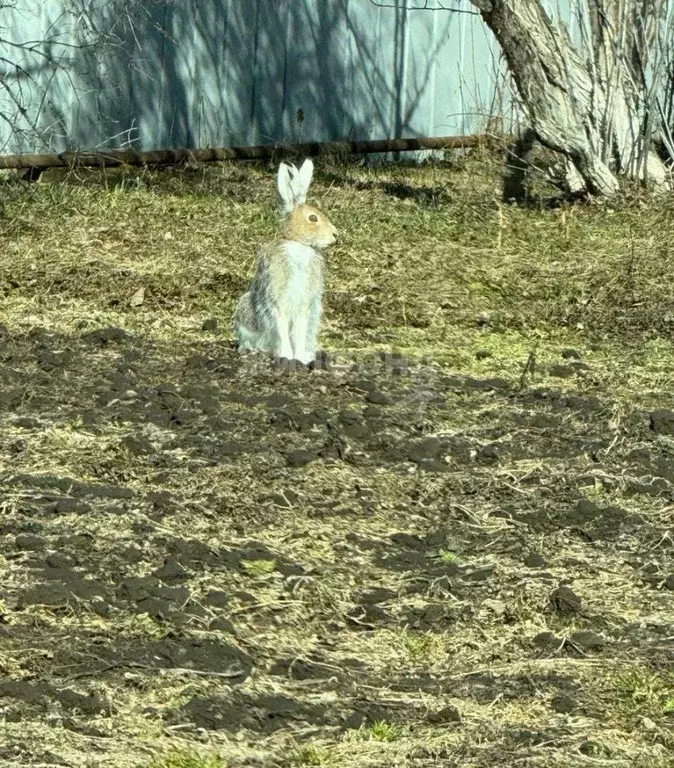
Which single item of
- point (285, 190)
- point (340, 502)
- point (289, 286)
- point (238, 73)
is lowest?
point (340, 502)

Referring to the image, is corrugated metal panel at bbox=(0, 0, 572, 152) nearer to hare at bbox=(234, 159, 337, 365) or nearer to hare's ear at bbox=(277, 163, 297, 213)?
hare's ear at bbox=(277, 163, 297, 213)

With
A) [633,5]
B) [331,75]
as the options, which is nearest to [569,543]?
[633,5]

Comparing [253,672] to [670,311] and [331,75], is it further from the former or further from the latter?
[331,75]

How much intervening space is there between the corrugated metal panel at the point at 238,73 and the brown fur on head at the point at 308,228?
3.51 metres

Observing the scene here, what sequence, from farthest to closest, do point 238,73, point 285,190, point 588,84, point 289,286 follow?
1. point 238,73
2. point 588,84
3. point 285,190
4. point 289,286

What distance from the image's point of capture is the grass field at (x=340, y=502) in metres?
4.22

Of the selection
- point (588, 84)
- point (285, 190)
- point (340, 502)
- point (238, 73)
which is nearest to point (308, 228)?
point (285, 190)

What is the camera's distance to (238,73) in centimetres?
1355

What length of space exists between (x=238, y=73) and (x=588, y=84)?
3.33 metres

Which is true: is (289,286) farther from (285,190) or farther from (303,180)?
(303,180)

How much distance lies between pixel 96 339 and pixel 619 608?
3.81 metres

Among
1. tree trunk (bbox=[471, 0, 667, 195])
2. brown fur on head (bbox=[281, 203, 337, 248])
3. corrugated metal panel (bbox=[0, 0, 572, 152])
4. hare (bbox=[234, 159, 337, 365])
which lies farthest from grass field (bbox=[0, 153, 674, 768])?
corrugated metal panel (bbox=[0, 0, 572, 152])

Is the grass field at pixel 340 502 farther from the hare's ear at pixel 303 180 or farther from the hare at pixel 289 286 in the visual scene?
the hare's ear at pixel 303 180

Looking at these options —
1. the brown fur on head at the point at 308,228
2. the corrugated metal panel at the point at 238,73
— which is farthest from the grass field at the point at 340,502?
the corrugated metal panel at the point at 238,73
